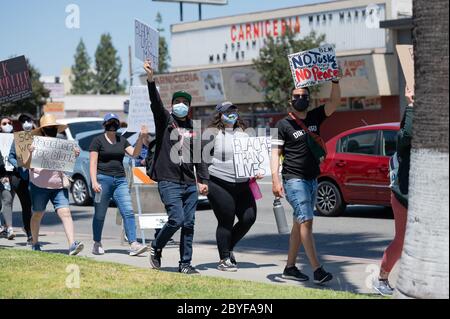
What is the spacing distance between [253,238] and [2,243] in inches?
143

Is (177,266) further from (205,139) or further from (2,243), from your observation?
(2,243)

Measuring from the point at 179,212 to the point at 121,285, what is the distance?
5.58 ft

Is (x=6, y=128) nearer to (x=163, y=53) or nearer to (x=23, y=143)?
(x=23, y=143)

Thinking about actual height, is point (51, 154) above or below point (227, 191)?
above

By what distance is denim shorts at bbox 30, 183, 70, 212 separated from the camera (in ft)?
35.8

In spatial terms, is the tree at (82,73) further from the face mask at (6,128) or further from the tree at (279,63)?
the face mask at (6,128)

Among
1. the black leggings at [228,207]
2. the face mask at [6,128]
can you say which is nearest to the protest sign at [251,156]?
the black leggings at [228,207]

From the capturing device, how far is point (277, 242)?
12.5m

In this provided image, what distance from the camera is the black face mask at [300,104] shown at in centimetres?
882

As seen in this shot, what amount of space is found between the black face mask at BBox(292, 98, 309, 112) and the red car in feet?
19.2

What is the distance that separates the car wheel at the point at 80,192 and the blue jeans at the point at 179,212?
10001 millimetres

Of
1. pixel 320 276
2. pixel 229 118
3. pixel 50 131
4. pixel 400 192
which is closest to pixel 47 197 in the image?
pixel 50 131
